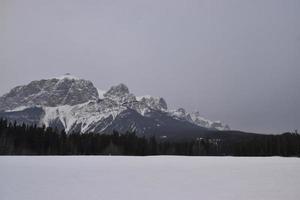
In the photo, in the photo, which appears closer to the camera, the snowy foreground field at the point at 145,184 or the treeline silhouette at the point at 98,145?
the snowy foreground field at the point at 145,184

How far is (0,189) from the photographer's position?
29.7 feet

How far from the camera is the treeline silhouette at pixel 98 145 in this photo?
56.0 metres

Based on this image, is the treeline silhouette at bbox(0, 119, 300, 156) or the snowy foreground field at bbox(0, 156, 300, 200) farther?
the treeline silhouette at bbox(0, 119, 300, 156)

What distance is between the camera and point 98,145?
6519 centimetres

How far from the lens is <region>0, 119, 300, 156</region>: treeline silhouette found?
5597 cm

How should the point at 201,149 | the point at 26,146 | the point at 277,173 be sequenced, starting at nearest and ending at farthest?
the point at 277,173, the point at 26,146, the point at 201,149

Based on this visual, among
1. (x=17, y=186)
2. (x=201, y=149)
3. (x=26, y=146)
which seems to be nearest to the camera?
(x=17, y=186)

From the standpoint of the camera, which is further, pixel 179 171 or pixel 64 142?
pixel 64 142

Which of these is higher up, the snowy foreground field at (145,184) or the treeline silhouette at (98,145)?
the treeline silhouette at (98,145)

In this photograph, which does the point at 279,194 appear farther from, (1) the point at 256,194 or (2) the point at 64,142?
(2) the point at 64,142

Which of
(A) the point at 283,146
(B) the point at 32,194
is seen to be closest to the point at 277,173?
(B) the point at 32,194

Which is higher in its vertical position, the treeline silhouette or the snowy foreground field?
the treeline silhouette

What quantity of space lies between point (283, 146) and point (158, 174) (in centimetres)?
6218

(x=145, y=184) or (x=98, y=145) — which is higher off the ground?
(x=98, y=145)
